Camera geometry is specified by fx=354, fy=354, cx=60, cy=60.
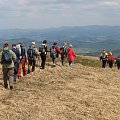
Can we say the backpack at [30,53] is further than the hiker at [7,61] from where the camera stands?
Yes

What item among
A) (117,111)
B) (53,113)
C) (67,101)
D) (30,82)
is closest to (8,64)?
(30,82)

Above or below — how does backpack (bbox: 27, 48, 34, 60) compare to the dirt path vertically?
above

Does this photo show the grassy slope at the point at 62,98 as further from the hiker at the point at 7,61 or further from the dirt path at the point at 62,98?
the hiker at the point at 7,61

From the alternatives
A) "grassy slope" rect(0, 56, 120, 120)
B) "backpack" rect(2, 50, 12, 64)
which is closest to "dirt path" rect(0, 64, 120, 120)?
"grassy slope" rect(0, 56, 120, 120)

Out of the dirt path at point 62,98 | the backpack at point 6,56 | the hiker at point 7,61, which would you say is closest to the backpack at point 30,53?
the dirt path at point 62,98

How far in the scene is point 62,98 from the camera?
18.2 metres

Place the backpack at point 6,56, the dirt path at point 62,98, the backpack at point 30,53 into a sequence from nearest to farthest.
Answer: the dirt path at point 62,98 < the backpack at point 6,56 < the backpack at point 30,53

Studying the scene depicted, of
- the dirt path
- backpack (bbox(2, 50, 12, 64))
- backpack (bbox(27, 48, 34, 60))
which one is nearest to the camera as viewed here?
the dirt path

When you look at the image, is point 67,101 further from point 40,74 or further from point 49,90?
point 40,74

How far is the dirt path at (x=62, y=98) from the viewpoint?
50.4 feet

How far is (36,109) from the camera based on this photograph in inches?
618

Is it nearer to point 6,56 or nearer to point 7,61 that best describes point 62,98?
point 7,61

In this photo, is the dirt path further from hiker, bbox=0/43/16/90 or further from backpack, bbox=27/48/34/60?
backpack, bbox=27/48/34/60

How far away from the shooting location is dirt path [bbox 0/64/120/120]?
15.4 metres
